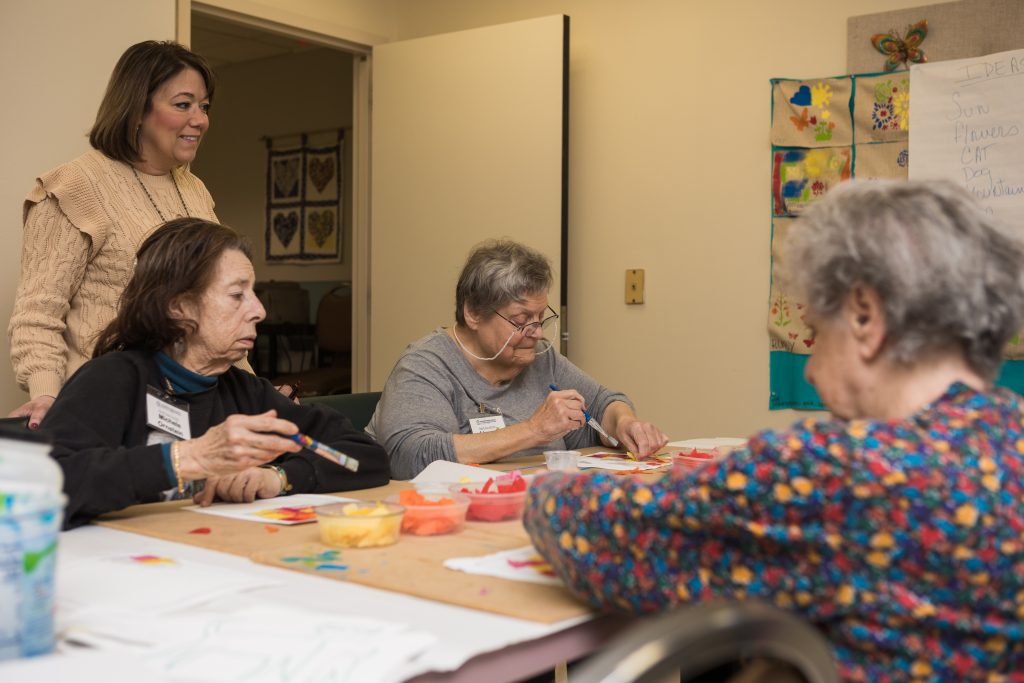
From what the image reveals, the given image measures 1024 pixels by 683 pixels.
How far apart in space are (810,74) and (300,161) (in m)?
4.52

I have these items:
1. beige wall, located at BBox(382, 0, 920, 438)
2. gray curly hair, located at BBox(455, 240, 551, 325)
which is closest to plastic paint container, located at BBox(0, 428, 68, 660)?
gray curly hair, located at BBox(455, 240, 551, 325)

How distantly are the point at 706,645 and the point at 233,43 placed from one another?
22.9 ft

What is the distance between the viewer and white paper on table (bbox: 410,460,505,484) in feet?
7.12

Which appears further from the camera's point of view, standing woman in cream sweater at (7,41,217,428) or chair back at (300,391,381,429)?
chair back at (300,391,381,429)

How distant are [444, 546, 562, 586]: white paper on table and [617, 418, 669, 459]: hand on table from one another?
1180 millimetres

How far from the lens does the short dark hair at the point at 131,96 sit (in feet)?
8.80

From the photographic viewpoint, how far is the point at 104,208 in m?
2.64

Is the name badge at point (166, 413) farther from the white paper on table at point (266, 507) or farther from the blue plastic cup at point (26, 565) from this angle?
the blue plastic cup at point (26, 565)

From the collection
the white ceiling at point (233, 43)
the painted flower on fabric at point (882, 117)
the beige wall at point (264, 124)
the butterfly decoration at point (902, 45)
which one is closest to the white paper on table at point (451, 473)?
the painted flower on fabric at point (882, 117)

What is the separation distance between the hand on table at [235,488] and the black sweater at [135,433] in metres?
0.08

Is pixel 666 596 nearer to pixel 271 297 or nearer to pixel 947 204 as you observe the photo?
pixel 947 204

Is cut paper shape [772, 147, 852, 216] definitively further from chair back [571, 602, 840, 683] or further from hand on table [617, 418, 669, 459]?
chair back [571, 602, 840, 683]

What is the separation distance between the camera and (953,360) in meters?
1.14

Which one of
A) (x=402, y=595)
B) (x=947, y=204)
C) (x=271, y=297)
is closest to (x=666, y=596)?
(x=402, y=595)
